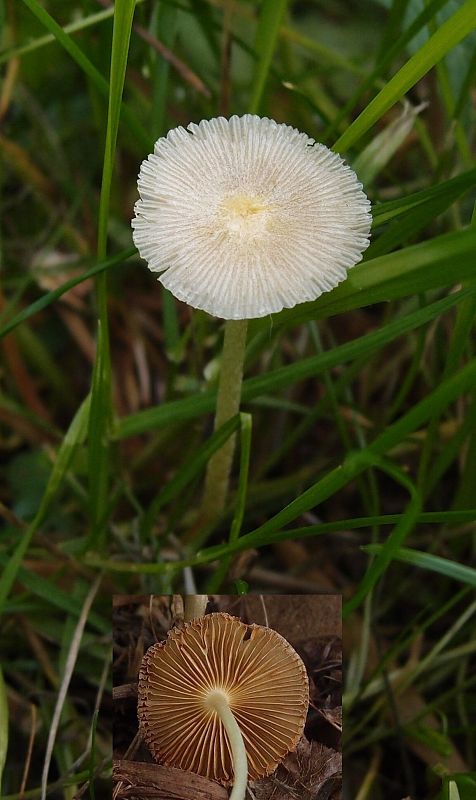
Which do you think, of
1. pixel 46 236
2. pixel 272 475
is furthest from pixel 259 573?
pixel 46 236

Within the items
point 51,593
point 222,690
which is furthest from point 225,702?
point 51,593

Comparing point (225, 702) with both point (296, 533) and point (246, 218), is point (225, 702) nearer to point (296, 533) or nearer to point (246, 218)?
point (296, 533)

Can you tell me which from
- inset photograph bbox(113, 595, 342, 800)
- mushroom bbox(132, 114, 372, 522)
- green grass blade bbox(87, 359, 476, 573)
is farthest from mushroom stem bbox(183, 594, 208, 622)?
mushroom bbox(132, 114, 372, 522)

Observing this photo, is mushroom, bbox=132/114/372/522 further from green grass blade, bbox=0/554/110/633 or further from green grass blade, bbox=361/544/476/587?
green grass blade, bbox=0/554/110/633

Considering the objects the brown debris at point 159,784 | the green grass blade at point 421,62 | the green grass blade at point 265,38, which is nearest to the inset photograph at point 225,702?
the brown debris at point 159,784

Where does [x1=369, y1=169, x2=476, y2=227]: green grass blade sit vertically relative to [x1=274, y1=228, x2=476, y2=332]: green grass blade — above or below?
above

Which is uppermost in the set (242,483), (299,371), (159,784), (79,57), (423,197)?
(79,57)
